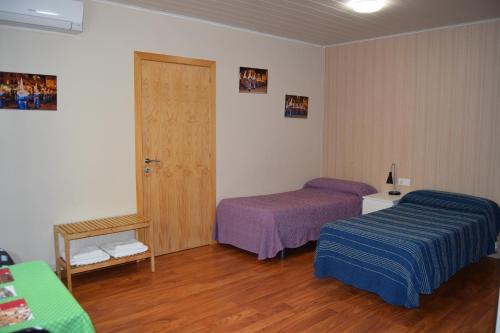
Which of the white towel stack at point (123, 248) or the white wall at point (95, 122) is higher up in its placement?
the white wall at point (95, 122)

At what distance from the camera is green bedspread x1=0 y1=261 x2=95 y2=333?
4.75 ft


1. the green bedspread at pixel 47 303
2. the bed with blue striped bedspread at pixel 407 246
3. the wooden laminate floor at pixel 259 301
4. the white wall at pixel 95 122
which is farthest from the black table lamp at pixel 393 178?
the green bedspread at pixel 47 303

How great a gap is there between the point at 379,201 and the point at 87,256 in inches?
116

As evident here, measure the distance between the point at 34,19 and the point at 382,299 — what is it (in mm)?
3457

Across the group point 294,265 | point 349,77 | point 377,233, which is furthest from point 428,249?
point 349,77

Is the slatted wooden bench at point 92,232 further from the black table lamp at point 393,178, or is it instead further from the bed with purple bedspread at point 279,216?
the black table lamp at point 393,178

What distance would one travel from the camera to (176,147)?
4125mm

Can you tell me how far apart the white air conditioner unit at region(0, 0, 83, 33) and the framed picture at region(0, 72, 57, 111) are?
0.41 metres

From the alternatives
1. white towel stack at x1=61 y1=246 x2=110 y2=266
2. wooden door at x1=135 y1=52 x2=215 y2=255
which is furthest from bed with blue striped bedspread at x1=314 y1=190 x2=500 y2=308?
white towel stack at x1=61 y1=246 x2=110 y2=266

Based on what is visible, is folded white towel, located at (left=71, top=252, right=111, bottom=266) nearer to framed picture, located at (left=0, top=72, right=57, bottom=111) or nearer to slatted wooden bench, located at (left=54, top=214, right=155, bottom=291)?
slatted wooden bench, located at (left=54, top=214, right=155, bottom=291)

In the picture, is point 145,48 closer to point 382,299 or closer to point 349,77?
point 349,77

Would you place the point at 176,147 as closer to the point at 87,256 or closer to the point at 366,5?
the point at 87,256

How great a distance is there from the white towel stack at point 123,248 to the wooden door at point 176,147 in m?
0.33

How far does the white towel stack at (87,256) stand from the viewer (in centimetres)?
327
